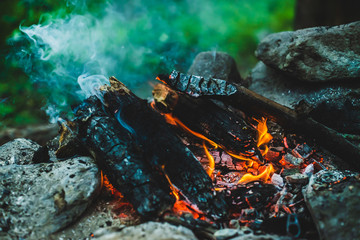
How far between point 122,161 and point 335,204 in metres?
1.89

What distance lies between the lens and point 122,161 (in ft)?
7.13

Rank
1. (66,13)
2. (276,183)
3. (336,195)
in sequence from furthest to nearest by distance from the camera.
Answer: (66,13)
(276,183)
(336,195)

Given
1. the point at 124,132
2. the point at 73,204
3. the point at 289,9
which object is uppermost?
the point at 289,9

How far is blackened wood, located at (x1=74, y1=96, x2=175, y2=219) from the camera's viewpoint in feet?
6.40

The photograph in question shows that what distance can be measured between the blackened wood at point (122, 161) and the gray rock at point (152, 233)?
0.19 metres

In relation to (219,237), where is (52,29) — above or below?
above

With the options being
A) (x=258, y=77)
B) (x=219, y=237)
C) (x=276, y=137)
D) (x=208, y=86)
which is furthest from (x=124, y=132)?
(x=258, y=77)

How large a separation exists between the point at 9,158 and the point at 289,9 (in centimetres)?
955

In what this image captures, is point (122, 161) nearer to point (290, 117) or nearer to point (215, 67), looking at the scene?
point (290, 117)

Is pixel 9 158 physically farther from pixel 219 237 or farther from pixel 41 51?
pixel 219 237

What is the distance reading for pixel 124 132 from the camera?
243cm

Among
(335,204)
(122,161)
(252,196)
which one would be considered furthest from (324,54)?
(122,161)

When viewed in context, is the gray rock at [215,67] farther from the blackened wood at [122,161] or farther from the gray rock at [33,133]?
the gray rock at [33,133]

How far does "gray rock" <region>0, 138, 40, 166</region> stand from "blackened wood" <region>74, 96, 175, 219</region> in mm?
893
